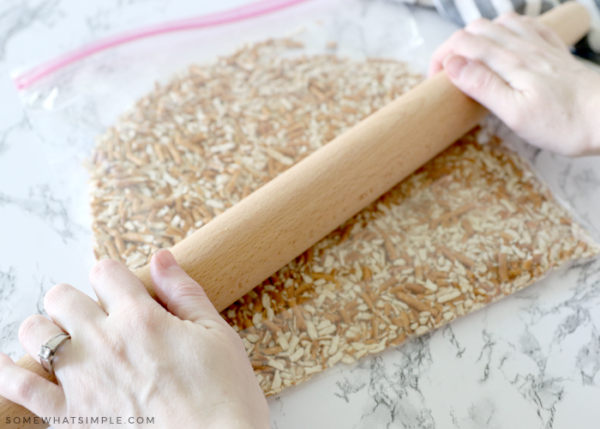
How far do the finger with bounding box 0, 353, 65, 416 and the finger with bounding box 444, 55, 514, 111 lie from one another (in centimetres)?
81

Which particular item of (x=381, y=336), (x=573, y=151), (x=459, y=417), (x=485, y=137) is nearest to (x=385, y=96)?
(x=485, y=137)

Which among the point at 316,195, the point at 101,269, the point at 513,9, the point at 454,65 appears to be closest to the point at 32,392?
the point at 101,269

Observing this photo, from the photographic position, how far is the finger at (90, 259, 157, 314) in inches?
21.8

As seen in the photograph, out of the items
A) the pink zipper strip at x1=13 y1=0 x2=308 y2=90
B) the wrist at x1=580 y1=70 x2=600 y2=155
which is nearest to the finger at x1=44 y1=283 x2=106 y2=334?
the pink zipper strip at x1=13 y1=0 x2=308 y2=90

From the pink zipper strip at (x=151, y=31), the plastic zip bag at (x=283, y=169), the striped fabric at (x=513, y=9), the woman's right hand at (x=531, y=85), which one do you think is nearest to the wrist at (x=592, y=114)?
the woman's right hand at (x=531, y=85)

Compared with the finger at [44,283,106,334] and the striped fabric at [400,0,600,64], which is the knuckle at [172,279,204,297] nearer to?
the finger at [44,283,106,334]

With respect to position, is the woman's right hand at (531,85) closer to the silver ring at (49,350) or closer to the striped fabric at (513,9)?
the striped fabric at (513,9)

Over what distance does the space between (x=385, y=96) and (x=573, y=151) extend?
0.38 meters

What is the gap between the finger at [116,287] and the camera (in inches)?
21.8

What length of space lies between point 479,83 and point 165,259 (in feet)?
2.13

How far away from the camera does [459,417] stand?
2.17ft

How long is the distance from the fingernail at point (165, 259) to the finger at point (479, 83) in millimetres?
617

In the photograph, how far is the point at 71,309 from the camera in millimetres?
551

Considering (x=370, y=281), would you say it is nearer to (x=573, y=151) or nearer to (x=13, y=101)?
(x=573, y=151)
